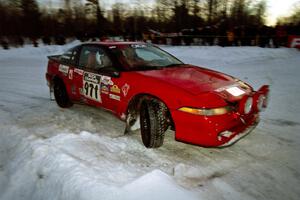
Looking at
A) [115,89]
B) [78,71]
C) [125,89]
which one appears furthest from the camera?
[78,71]

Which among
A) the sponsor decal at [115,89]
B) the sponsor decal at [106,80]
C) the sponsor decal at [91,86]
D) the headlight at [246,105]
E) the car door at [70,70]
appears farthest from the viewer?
the car door at [70,70]

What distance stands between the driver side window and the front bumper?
155 cm

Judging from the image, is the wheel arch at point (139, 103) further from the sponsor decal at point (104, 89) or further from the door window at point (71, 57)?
the door window at point (71, 57)

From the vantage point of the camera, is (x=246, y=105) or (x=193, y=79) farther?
(x=193, y=79)

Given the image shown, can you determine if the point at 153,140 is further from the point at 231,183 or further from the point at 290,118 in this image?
the point at 290,118

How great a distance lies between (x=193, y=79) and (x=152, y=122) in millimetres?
805

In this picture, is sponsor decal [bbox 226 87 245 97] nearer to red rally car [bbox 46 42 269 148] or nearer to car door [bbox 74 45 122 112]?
red rally car [bbox 46 42 269 148]

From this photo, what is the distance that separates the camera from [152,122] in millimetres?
3344

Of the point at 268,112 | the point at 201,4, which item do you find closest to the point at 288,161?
the point at 268,112

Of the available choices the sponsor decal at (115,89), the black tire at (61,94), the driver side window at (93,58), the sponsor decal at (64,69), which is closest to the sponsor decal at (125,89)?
the sponsor decal at (115,89)

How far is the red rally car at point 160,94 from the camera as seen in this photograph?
3.10m

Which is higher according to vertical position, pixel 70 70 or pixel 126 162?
pixel 70 70

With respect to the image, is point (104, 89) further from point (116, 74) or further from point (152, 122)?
point (152, 122)

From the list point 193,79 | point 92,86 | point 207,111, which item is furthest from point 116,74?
point 207,111
